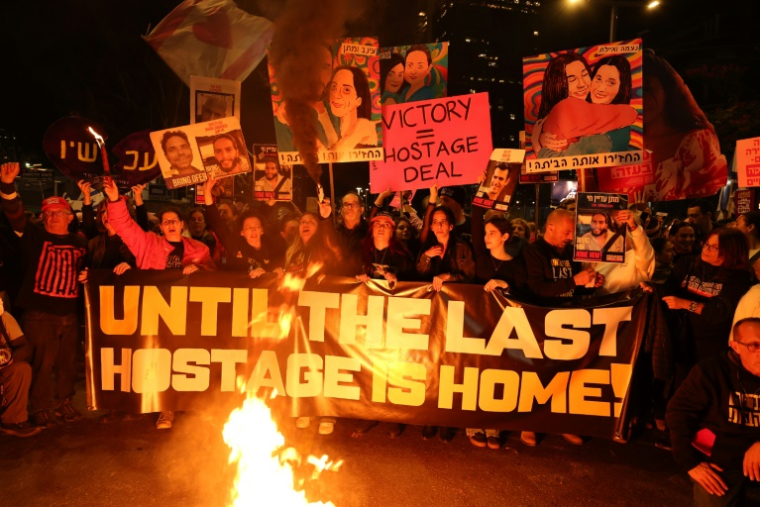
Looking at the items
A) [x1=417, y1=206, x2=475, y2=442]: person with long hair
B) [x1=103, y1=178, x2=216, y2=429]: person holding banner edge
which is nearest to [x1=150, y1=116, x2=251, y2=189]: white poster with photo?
[x1=103, y1=178, x2=216, y2=429]: person holding banner edge

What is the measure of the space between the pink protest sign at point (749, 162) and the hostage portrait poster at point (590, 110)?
1854 mm

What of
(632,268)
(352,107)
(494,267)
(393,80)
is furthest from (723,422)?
(393,80)

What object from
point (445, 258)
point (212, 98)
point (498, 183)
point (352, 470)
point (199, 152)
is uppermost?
point (212, 98)

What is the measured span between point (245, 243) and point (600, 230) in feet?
10.3

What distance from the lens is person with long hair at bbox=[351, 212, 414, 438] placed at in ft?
14.9

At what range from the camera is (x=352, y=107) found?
5.47 meters

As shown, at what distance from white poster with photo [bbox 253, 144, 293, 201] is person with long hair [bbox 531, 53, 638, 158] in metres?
2.95

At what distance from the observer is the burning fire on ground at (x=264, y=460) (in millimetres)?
3004

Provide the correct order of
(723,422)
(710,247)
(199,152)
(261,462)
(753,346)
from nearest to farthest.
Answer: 1. (753,346)
2. (723,422)
3. (261,462)
4. (710,247)
5. (199,152)

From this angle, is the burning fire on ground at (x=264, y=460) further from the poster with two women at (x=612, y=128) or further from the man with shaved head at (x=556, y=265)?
the poster with two women at (x=612, y=128)

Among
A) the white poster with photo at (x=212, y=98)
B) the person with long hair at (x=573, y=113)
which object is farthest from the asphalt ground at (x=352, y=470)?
the white poster with photo at (x=212, y=98)

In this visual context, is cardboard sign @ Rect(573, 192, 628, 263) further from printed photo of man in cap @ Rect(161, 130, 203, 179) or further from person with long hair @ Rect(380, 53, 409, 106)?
printed photo of man in cap @ Rect(161, 130, 203, 179)

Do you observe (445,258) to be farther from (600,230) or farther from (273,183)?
(273,183)

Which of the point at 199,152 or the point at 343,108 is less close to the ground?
the point at 343,108
